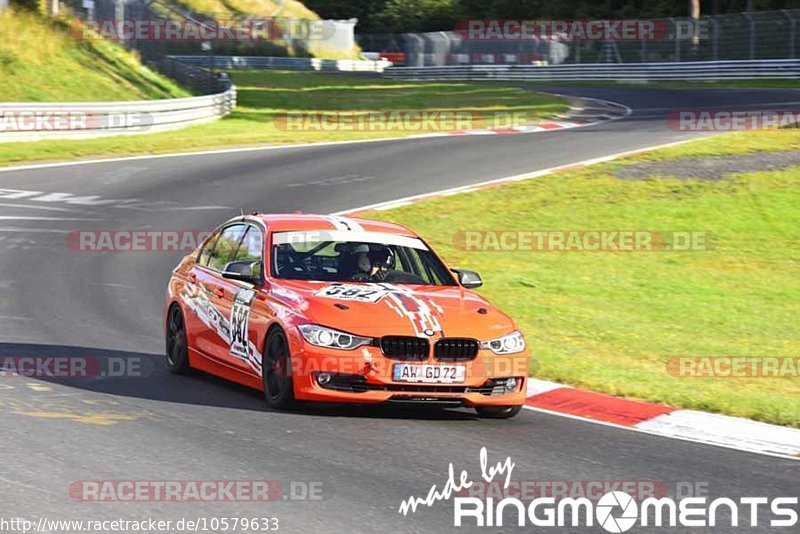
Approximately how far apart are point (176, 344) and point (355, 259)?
188 centimetres

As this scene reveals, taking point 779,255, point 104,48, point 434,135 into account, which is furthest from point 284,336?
point 104,48

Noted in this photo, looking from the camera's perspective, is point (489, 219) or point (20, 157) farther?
point (20, 157)

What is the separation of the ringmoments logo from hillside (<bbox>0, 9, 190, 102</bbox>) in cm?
3096

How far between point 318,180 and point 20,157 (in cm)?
634

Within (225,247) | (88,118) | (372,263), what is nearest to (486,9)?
(88,118)

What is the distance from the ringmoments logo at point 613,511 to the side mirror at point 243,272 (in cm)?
345

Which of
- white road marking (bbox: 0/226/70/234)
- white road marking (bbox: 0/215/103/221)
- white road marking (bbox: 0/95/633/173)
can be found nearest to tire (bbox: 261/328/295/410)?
white road marking (bbox: 0/226/70/234)

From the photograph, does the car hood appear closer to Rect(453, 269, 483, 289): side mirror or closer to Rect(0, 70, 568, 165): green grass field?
Rect(453, 269, 483, 289): side mirror

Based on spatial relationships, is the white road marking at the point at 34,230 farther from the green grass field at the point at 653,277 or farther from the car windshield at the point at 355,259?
the car windshield at the point at 355,259

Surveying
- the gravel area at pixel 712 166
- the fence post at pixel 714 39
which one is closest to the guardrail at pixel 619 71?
the fence post at pixel 714 39

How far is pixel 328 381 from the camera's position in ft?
31.7

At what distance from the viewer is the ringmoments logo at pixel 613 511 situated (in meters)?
6.98

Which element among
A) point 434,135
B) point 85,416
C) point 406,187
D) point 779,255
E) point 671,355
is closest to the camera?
point 85,416

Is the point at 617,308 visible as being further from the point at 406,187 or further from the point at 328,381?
the point at 406,187
